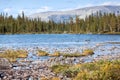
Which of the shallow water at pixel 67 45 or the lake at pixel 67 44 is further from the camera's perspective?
the lake at pixel 67 44

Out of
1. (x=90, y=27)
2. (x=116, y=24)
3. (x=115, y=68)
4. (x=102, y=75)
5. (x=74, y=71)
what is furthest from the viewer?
(x=90, y=27)

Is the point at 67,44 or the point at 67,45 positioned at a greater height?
the point at 67,45

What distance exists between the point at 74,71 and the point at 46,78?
9.92ft

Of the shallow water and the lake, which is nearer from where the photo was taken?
the shallow water

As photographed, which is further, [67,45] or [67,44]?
[67,44]

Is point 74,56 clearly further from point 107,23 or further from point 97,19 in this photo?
point 97,19

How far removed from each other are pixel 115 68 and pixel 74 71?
3.95 m

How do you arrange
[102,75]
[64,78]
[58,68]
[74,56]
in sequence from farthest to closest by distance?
[74,56] < [58,68] < [64,78] < [102,75]

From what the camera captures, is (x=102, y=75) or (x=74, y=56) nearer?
(x=102, y=75)

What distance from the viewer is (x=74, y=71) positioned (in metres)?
23.6

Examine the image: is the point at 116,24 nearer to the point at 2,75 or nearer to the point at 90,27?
the point at 90,27

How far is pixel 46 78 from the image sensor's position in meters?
21.1

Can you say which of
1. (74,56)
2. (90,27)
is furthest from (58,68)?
(90,27)

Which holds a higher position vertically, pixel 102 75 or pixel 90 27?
pixel 102 75
